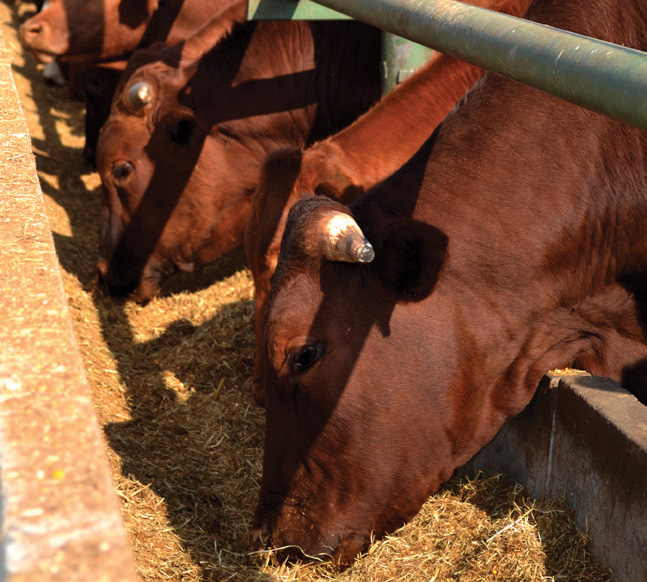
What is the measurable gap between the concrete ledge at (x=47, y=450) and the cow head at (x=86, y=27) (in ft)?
18.6

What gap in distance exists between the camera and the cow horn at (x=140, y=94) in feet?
18.9

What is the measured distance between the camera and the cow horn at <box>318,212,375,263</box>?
2656mm

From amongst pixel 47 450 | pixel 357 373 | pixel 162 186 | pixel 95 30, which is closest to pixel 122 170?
pixel 162 186

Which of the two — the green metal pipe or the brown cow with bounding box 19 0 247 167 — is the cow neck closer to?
the green metal pipe

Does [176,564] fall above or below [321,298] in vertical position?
below

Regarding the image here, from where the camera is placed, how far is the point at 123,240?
6148 millimetres

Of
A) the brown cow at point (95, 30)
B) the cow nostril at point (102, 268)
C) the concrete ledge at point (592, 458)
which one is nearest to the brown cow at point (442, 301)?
the concrete ledge at point (592, 458)

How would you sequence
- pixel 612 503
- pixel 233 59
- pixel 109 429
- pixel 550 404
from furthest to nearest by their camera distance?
pixel 233 59
pixel 109 429
pixel 550 404
pixel 612 503

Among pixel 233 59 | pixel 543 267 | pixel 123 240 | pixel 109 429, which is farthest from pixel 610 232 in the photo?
pixel 123 240

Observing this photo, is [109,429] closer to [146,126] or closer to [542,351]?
[542,351]

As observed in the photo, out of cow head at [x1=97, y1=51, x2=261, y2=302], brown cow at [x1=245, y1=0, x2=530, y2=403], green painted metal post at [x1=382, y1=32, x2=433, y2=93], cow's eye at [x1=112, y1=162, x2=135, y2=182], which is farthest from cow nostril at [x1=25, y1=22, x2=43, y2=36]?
brown cow at [x1=245, y1=0, x2=530, y2=403]

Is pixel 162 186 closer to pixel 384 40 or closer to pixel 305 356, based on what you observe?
pixel 384 40

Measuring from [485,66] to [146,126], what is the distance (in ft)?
12.8

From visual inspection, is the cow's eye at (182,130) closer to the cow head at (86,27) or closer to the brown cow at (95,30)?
the brown cow at (95,30)
